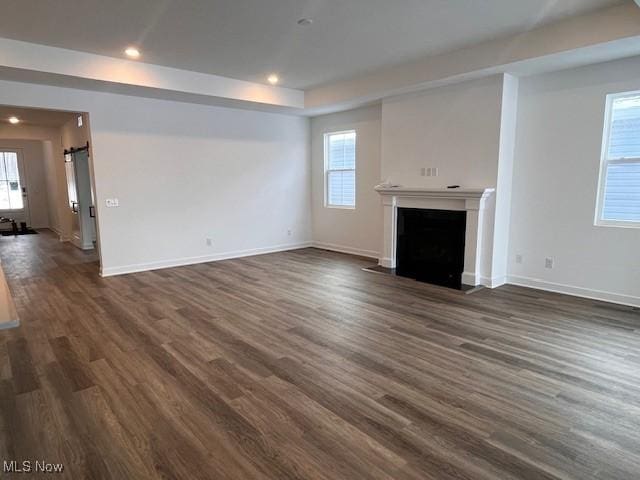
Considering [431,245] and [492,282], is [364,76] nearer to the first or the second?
[431,245]

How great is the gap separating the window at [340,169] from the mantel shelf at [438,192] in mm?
1408

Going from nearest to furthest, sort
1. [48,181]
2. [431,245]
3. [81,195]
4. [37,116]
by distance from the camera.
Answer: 1. [431,245]
2. [37,116]
3. [81,195]
4. [48,181]

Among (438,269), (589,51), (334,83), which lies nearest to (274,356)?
(438,269)

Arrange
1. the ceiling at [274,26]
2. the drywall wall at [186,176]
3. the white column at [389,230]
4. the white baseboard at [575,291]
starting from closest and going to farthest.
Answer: the ceiling at [274,26], the white baseboard at [575,291], the drywall wall at [186,176], the white column at [389,230]

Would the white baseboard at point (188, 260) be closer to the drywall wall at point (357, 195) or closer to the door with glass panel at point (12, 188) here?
the drywall wall at point (357, 195)

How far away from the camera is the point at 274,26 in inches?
152

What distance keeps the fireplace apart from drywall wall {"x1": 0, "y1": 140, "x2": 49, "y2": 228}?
36.9 ft

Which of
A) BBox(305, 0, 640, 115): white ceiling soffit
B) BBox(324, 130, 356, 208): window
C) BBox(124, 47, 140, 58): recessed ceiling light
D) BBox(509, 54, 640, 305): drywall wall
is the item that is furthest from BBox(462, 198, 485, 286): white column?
BBox(124, 47, 140, 58): recessed ceiling light

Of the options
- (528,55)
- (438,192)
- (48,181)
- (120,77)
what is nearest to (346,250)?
(438,192)

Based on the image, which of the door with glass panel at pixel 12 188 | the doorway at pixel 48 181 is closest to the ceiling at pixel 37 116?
the doorway at pixel 48 181

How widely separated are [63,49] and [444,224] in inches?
208

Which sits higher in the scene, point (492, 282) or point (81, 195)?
point (81, 195)

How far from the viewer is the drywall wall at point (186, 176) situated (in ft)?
18.5

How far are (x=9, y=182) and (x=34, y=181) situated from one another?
61 cm
